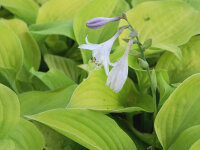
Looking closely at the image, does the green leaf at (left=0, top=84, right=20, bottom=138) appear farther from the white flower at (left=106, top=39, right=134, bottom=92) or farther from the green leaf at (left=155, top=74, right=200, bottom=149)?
the green leaf at (left=155, top=74, right=200, bottom=149)

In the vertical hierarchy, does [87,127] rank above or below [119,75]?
below

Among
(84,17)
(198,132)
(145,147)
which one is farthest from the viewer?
(84,17)

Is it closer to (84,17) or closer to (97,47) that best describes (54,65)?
(84,17)

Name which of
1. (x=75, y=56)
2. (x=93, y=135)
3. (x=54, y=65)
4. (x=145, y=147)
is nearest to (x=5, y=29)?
(x=54, y=65)

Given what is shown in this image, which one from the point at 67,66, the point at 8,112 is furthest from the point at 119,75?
the point at 67,66

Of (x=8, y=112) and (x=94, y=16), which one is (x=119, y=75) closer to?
(x=8, y=112)
